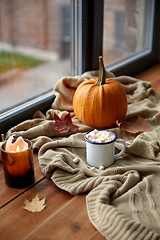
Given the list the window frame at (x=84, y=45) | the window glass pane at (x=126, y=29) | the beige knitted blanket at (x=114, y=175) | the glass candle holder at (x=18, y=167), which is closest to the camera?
the beige knitted blanket at (x=114, y=175)

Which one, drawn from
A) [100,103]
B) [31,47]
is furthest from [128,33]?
[100,103]

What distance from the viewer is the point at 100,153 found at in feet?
3.26

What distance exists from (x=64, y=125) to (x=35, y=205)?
17.1 inches

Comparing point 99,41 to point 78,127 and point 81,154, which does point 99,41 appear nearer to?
point 78,127

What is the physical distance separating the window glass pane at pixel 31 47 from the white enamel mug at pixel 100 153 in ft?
1.68

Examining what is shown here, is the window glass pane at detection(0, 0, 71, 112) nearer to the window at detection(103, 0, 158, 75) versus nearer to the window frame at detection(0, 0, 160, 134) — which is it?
the window frame at detection(0, 0, 160, 134)

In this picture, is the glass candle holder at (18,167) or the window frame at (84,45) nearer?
the glass candle holder at (18,167)

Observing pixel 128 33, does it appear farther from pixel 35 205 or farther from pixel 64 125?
pixel 35 205

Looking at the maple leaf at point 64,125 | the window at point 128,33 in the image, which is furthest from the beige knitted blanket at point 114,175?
the window at point 128,33

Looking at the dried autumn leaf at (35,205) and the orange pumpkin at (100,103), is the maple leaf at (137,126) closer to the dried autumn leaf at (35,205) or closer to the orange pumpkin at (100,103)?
the orange pumpkin at (100,103)

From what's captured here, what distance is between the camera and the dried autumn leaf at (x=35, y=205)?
33.5 inches

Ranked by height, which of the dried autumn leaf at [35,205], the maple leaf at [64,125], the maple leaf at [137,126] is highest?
the maple leaf at [64,125]

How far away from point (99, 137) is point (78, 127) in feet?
0.79

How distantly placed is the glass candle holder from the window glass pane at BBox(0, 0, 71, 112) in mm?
453
